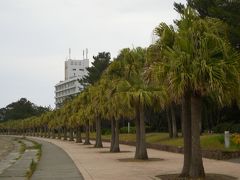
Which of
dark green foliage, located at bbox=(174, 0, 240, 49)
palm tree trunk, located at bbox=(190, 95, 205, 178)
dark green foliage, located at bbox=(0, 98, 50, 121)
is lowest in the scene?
palm tree trunk, located at bbox=(190, 95, 205, 178)

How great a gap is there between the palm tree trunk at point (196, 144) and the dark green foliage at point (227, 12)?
705 inches

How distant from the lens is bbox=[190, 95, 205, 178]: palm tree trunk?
17.1m

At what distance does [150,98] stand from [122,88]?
2233mm

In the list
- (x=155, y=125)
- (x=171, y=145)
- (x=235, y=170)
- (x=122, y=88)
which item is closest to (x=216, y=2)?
(x=171, y=145)

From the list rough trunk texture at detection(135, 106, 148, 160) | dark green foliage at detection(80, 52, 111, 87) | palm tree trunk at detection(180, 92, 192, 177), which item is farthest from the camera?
dark green foliage at detection(80, 52, 111, 87)

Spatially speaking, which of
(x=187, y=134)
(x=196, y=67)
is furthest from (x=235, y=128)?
(x=196, y=67)

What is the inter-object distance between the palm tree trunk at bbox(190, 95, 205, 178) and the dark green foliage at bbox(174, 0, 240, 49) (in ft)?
58.7

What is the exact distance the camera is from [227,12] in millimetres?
36938

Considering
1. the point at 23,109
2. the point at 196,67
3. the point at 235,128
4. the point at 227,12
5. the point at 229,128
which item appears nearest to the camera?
the point at 196,67

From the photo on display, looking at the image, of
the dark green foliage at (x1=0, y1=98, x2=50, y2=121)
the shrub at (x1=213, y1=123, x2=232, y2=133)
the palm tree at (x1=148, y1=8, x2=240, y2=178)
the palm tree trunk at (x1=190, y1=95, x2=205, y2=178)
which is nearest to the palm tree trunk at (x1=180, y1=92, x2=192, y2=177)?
the palm tree at (x1=148, y1=8, x2=240, y2=178)

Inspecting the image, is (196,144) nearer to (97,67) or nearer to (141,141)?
(141,141)

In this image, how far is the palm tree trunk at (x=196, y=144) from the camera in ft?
56.1

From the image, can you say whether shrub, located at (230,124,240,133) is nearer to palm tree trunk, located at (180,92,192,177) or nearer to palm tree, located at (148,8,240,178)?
palm tree trunk, located at (180,92,192,177)

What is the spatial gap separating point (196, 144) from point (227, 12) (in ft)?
70.8
